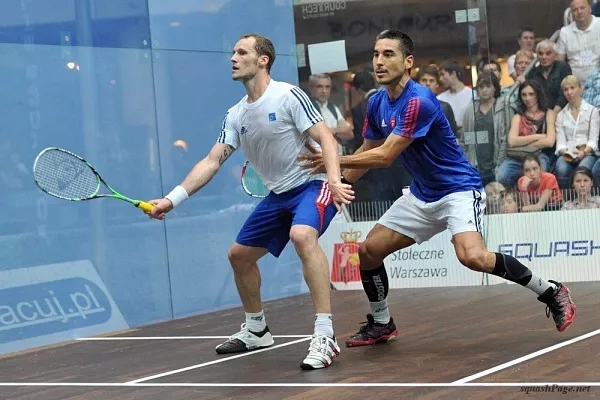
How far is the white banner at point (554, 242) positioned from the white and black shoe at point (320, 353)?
4247mm

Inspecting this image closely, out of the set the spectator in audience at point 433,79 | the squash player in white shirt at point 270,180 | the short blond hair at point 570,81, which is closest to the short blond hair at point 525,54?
the short blond hair at point 570,81

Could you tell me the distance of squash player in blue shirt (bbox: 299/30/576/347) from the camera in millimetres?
6039

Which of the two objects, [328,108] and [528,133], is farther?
[328,108]

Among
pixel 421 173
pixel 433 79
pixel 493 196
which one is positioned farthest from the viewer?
pixel 433 79

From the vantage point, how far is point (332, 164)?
19.2ft

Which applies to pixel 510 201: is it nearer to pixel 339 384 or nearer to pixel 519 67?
pixel 519 67

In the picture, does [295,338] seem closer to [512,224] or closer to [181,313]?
[181,313]

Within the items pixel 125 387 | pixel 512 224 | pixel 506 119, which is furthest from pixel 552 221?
pixel 125 387

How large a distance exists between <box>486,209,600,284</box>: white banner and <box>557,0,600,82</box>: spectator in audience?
116 cm

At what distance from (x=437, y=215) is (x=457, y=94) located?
12.9ft

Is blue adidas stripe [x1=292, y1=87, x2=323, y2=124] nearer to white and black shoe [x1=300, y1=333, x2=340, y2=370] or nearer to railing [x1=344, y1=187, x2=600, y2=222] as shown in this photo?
white and black shoe [x1=300, y1=333, x2=340, y2=370]

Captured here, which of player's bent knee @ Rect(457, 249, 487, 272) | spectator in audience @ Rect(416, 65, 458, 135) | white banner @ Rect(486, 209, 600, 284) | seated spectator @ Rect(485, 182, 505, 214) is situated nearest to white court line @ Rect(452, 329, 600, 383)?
player's bent knee @ Rect(457, 249, 487, 272)

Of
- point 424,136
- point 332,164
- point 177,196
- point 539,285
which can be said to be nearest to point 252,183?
point 177,196

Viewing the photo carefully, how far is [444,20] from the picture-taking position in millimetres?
10172
